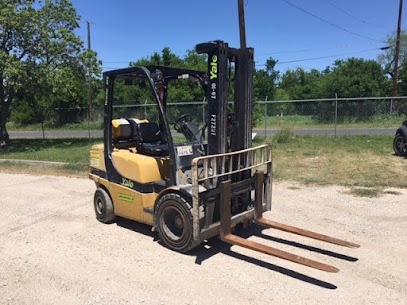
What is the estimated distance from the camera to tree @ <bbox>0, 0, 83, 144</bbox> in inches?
677

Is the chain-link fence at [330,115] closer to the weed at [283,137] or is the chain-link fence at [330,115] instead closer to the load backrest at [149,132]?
the weed at [283,137]

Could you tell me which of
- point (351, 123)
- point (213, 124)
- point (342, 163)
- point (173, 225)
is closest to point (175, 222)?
point (173, 225)

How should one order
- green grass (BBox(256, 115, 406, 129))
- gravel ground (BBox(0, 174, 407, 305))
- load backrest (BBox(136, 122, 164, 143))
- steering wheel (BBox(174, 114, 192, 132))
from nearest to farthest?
1. gravel ground (BBox(0, 174, 407, 305))
2. load backrest (BBox(136, 122, 164, 143))
3. steering wheel (BBox(174, 114, 192, 132))
4. green grass (BBox(256, 115, 406, 129))

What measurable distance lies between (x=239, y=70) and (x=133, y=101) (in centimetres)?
3262

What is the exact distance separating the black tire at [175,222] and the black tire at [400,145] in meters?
10.2

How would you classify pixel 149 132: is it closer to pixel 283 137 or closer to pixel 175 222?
pixel 175 222

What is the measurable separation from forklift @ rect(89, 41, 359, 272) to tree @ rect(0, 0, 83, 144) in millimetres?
12690

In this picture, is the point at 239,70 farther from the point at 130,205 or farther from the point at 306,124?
the point at 306,124

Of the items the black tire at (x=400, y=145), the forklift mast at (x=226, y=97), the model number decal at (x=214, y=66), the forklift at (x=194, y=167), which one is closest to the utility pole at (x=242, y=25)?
the black tire at (x=400, y=145)

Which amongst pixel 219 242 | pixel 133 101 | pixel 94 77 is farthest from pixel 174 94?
pixel 219 242

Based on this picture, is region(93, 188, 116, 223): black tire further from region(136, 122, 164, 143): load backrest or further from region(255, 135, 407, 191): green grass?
region(255, 135, 407, 191): green grass

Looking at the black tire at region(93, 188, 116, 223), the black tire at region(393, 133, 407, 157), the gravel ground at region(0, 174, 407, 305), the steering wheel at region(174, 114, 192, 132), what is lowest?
the gravel ground at region(0, 174, 407, 305)

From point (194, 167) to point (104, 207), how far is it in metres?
2.51

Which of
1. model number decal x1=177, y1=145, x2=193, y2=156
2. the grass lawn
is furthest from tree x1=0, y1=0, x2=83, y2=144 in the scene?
model number decal x1=177, y1=145, x2=193, y2=156
